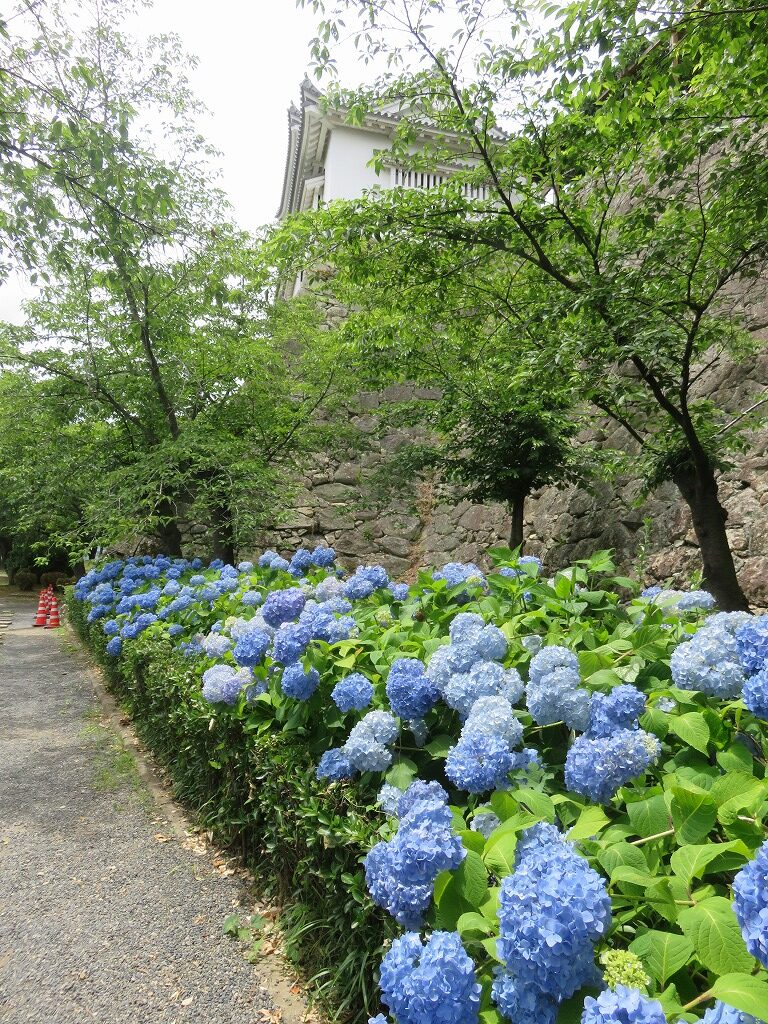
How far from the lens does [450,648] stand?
5.84ft

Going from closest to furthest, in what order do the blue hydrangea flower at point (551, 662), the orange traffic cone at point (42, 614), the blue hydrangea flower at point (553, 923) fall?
the blue hydrangea flower at point (553, 923), the blue hydrangea flower at point (551, 662), the orange traffic cone at point (42, 614)

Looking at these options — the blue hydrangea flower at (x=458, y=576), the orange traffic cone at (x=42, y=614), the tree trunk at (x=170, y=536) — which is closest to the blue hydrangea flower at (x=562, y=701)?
the blue hydrangea flower at (x=458, y=576)

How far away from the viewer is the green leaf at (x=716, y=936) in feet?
2.92

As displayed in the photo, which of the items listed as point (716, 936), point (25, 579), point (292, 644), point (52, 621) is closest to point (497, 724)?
point (716, 936)

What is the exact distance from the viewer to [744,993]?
0.78 m

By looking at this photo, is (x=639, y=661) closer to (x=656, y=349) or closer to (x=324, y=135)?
(x=656, y=349)

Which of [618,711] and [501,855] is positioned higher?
[618,711]

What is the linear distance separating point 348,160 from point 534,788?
15044 millimetres

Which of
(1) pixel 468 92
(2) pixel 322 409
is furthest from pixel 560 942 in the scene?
(2) pixel 322 409

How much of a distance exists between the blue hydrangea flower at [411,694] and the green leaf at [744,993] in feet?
3.14

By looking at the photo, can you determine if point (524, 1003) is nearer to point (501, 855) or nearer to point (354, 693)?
point (501, 855)

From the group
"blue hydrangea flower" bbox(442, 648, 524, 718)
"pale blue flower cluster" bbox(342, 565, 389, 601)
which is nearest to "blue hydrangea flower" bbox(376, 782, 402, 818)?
"blue hydrangea flower" bbox(442, 648, 524, 718)

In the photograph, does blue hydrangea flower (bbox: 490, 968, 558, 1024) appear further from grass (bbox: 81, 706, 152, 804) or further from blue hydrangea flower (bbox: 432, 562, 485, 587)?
grass (bbox: 81, 706, 152, 804)

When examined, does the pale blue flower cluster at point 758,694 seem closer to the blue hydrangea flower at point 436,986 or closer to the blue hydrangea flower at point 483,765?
the blue hydrangea flower at point 483,765
